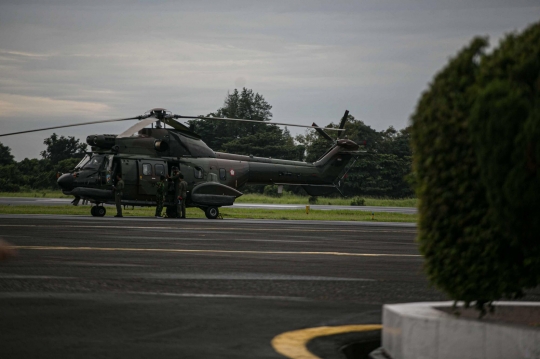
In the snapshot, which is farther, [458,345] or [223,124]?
[223,124]

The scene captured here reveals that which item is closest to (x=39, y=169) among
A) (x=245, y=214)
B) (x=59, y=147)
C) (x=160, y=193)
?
(x=59, y=147)

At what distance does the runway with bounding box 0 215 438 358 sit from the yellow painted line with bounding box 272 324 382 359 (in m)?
0.08

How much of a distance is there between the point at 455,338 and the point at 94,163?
1085 inches

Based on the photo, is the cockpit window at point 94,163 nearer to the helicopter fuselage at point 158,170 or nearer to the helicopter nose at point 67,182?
the helicopter fuselage at point 158,170

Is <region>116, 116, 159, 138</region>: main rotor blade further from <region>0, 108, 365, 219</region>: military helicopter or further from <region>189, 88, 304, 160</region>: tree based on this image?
<region>189, 88, 304, 160</region>: tree

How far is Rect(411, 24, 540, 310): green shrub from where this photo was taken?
4.48 metres

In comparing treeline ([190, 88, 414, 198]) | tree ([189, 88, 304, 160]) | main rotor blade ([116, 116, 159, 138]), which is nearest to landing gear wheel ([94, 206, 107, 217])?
main rotor blade ([116, 116, 159, 138])

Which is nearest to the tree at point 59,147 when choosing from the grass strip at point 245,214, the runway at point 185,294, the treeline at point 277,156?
the treeline at point 277,156

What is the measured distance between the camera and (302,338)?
19.9 ft

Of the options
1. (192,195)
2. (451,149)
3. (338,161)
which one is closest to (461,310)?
(451,149)

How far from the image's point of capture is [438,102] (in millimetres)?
5156

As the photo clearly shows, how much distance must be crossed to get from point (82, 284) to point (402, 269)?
500cm

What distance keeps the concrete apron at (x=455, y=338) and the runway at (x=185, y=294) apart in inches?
24.1

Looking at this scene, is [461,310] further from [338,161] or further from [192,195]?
[338,161]
